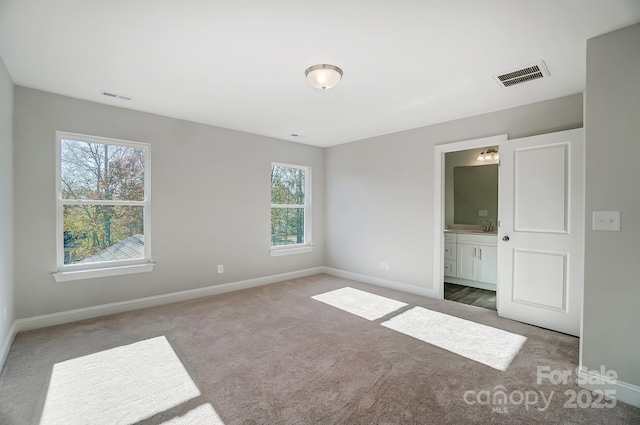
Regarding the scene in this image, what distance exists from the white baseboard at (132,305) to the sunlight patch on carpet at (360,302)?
1.17 m

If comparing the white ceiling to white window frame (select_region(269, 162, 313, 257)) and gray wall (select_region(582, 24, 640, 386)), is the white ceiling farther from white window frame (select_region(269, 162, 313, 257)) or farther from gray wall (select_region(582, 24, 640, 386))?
white window frame (select_region(269, 162, 313, 257))

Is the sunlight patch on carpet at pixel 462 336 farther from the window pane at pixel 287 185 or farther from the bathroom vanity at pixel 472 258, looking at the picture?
the window pane at pixel 287 185

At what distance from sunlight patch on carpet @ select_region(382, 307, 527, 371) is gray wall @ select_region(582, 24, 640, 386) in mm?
605

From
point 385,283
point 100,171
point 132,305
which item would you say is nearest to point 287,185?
point 385,283

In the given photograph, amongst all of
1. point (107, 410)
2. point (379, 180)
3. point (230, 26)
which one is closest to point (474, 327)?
point (379, 180)

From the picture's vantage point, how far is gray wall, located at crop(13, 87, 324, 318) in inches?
118

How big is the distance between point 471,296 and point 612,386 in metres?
2.35

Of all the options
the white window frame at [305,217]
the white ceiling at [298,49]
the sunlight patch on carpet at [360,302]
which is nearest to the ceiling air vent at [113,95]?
the white ceiling at [298,49]

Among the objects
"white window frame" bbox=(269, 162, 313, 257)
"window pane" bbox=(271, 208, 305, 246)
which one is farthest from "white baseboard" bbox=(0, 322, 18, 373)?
"white window frame" bbox=(269, 162, 313, 257)

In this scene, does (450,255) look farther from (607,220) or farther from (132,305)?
(132,305)

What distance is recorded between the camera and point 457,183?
555cm

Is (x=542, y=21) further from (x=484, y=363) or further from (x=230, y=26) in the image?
(x=484, y=363)

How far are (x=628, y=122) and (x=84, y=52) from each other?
4.08 m

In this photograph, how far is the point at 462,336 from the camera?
2895mm
